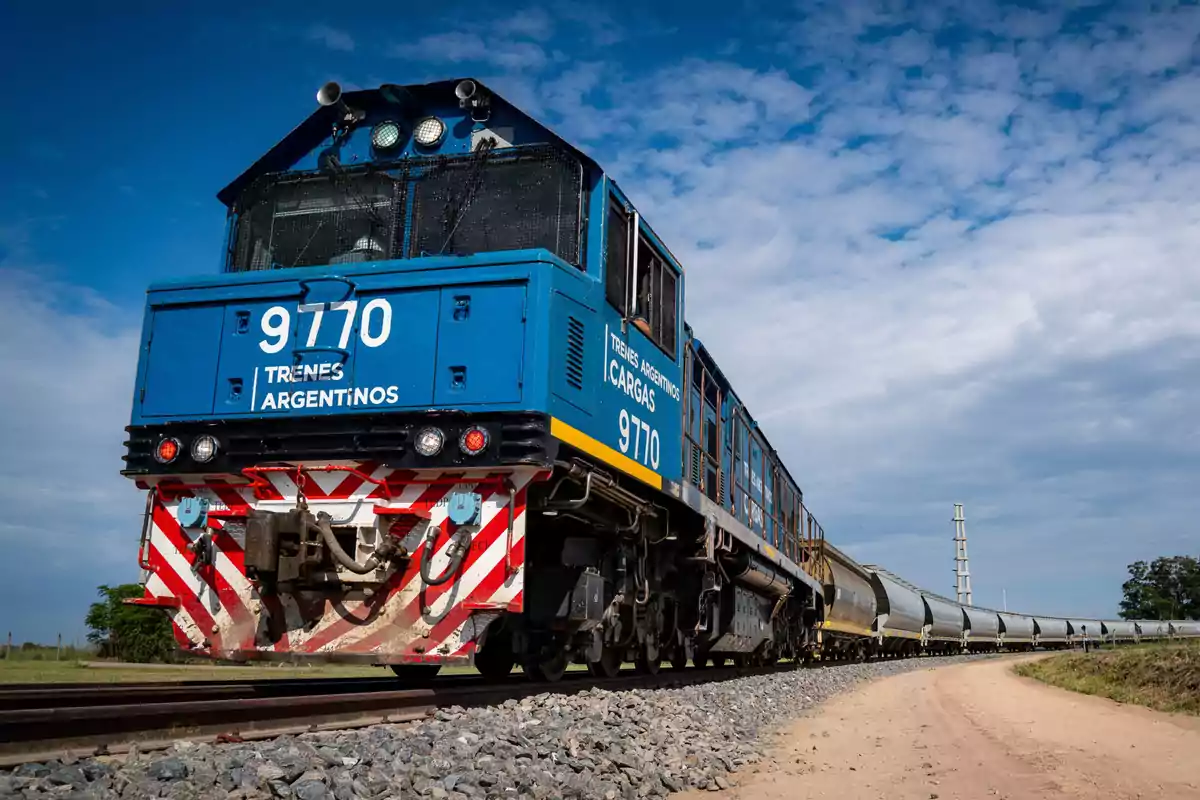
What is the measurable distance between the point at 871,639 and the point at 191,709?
24462 mm

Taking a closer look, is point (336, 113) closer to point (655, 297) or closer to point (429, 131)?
point (429, 131)

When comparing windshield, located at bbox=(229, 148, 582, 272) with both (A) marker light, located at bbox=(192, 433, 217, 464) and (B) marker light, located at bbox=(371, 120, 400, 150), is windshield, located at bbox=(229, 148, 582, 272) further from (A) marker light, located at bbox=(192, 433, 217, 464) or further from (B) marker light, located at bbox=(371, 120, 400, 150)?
(A) marker light, located at bbox=(192, 433, 217, 464)

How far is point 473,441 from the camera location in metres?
5.70

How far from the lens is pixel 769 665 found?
15.7m

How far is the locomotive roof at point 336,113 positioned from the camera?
6985mm

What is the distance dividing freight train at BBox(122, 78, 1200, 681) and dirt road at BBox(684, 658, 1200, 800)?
1854 millimetres

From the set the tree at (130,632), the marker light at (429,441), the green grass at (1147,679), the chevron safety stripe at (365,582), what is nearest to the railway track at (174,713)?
the chevron safety stripe at (365,582)

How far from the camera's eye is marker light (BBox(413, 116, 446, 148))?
692 cm

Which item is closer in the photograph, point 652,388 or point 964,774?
point 964,774

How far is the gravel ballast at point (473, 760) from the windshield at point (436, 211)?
3108 millimetres

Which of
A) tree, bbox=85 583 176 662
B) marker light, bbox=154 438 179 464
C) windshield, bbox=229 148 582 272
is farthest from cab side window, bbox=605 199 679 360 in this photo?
tree, bbox=85 583 176 662

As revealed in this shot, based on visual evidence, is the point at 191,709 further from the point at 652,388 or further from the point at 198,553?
the point at 652,388

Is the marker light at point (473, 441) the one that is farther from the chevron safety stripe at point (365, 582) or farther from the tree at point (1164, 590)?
the tree at point (1164, 590)

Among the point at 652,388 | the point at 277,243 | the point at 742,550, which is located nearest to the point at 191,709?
the point at 277,243
